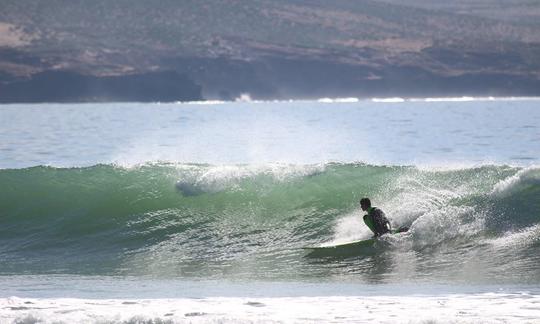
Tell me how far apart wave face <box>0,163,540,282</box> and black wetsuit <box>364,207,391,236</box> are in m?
0.21

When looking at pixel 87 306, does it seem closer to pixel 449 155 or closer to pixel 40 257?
pixel 40 257

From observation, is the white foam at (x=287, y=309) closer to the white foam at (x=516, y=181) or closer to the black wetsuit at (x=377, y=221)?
the black wetsuit at (x=377, y=221)

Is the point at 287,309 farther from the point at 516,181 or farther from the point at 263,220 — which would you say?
the point at 516,181

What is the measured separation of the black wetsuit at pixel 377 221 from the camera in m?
18.3

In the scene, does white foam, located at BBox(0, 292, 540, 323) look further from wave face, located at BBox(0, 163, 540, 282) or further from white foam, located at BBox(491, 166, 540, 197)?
white foam, located at BBox(491, 166, 540, 197)

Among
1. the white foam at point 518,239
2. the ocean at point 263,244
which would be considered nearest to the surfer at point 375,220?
the ocean at point 263,244

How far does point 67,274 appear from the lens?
718 inches

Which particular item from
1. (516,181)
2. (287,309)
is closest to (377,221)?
(516,181)

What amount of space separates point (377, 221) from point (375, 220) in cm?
5

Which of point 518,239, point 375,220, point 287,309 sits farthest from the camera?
point 518,239

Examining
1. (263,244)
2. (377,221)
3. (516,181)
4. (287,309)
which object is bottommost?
(287,309)

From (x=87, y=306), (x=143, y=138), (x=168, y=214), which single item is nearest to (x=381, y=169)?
(x=168, y=214)

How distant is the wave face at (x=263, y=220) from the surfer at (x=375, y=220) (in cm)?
22

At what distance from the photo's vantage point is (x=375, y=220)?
18359mm
